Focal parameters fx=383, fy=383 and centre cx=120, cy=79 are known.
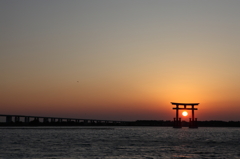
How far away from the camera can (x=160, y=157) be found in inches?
1587

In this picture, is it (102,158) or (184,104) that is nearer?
(102,158)

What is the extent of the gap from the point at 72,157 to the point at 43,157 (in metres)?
2.96

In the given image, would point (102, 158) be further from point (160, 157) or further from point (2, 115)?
point (2, 115)

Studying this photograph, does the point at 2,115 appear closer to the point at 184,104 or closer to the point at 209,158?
the point at 184,104

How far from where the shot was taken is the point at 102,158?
38812 mm

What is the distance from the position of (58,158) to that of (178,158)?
40.6ft

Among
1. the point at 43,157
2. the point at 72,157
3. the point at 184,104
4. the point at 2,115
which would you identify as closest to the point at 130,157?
the point at 72,157

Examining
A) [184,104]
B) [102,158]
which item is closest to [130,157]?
[102,158]

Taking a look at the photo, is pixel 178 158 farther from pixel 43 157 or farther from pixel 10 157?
pixel 10 157

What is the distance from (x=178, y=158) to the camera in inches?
1570

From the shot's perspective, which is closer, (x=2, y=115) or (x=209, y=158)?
(x=209, y=158)

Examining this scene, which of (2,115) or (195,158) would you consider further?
(2,115)

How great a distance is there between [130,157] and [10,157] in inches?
483

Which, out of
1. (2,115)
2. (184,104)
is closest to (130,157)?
(184,104)
